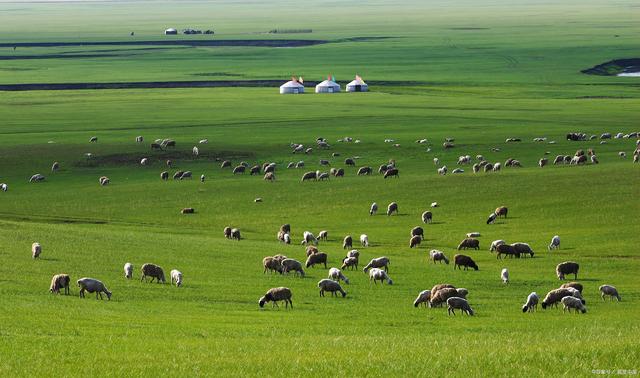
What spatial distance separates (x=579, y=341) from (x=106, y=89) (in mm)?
133289

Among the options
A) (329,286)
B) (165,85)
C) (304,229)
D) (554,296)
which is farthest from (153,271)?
(165,85)

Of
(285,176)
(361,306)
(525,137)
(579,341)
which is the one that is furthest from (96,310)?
(525,137)

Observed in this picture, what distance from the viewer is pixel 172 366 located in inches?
779

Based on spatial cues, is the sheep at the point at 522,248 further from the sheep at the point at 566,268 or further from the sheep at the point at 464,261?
the sheep at the point at 566,268

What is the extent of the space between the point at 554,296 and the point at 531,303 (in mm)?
853

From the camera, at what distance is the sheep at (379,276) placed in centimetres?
3702

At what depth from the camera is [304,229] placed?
5222cm

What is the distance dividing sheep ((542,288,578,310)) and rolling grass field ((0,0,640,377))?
48 cm

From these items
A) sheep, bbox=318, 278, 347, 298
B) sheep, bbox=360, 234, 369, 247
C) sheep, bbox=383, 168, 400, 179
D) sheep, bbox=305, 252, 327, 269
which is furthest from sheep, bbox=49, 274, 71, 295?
sheep, bbox=383, 168, 400, 179

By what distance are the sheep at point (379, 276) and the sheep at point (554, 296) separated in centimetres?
601

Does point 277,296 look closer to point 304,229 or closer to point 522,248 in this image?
point 522,248

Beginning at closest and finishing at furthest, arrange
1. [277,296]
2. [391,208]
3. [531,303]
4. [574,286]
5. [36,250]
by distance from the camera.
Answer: [277,296]
[531,303]
[574,286]
[36,250]
[391,208]

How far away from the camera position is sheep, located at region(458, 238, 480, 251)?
45.8m

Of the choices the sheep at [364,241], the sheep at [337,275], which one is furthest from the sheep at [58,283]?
the sheep at [364,241]
